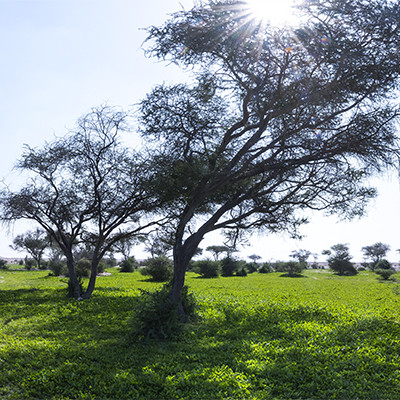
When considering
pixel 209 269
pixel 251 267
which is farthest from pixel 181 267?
pixel 251 267

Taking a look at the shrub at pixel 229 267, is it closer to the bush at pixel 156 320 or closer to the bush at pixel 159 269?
the bush at pixel 159 269

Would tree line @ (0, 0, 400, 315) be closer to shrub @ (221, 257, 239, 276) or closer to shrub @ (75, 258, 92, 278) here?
shrub @ (75, 258, 92, 278)

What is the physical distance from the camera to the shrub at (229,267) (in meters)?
49.8

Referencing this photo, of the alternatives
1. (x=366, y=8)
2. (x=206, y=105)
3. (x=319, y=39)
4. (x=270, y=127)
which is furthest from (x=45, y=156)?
(x=366, y=8)

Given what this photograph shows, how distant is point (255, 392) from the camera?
6.30 m

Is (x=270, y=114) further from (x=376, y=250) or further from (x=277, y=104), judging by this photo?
(x=376, y=250)

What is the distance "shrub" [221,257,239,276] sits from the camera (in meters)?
49.8

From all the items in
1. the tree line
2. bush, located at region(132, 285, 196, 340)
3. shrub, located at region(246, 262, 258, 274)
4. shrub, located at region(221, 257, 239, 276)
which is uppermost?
the tree line

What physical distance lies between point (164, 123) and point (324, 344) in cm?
888

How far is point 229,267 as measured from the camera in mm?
50000

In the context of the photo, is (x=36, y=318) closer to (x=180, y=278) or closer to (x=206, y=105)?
(x=180, y=278)

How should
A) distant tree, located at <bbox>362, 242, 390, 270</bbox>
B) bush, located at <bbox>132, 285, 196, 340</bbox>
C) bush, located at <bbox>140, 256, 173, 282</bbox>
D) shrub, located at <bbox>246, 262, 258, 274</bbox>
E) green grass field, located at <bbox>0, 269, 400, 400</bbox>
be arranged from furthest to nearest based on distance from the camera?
distant tree, located at <bbox>362, 242, 390, 270</bbox> → shrub, located at <bbox>246, 262, 258, 274</bbox> → bush, located at <bbox>140, 256, 173, 282</bbox> → bush, located at <bbox>132, 285, 196, 340</bbox> → green grass field, located at <bbox>0, 269, 400, 400</bbox>

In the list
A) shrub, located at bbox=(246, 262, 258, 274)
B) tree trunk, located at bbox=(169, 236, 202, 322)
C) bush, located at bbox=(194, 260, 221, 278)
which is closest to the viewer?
tree trunk, located at bbox=(169, 236, 202, 322)

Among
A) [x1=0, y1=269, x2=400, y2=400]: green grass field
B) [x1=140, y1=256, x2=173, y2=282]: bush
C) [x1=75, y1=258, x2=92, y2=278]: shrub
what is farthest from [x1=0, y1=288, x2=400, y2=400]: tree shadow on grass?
[x1=75, y1=258, x2=92, y2=278]: shrub
